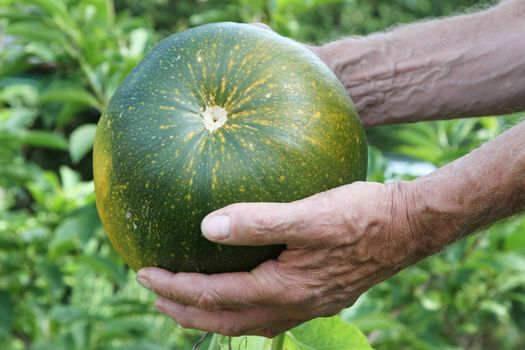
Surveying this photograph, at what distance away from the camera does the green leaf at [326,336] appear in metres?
1.90

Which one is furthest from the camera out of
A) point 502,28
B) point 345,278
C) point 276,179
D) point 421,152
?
point 421,152

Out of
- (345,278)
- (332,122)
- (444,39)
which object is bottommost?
(345,278)

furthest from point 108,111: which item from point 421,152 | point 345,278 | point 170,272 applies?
point 421,152

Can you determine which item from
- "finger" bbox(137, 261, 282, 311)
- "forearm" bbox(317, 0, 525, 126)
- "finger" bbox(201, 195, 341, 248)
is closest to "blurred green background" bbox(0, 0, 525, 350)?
"forearm" bbox(317, 0, 525, 126)

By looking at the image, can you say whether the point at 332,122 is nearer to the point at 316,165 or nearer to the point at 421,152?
the point at 316,165

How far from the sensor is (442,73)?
8.08 feet

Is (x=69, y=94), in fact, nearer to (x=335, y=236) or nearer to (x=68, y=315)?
(x=68, y=315)

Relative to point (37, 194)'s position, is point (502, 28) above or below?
below

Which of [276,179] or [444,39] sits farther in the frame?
[444,39]

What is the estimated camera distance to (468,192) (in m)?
1.71

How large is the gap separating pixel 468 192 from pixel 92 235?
1.41 m

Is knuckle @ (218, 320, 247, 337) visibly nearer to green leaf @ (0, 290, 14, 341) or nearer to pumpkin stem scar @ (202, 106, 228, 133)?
pumpkin stem scar @ (202, 106, 228, 133)

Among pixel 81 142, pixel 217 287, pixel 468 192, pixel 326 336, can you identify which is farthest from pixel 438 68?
pixel 81 142

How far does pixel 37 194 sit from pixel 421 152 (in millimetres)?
1754
